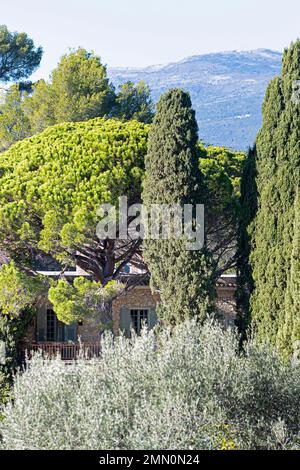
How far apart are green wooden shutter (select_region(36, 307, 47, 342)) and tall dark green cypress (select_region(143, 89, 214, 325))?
16.5 feet

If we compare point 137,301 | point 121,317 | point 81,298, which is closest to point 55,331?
point 121,317

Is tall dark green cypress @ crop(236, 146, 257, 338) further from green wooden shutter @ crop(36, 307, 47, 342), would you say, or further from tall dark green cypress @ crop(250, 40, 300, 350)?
green wooden shutter @ crop(36, 307, 47, 342)

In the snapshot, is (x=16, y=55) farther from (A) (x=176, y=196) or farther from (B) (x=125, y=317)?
(A) (x=176, y=196)

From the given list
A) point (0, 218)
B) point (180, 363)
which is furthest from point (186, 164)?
point (180, 363)

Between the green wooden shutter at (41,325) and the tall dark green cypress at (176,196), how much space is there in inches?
198

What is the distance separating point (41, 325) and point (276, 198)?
29.1ft

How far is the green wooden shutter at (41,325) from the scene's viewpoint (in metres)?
26.8

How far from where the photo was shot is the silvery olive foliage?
1320 centimetres

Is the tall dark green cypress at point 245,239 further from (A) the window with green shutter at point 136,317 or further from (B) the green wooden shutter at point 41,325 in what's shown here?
Result: (B) the green wooden shutter at point 41,325

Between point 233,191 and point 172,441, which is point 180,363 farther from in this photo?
point 233,191

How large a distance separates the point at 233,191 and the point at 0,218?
6.50 meters

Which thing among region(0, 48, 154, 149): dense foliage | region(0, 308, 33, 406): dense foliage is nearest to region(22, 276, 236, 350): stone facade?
region(0, 308, 33, 406): dense foliage

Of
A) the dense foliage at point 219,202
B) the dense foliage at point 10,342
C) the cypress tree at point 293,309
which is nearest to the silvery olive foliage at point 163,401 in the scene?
the cypress tree at point 293,309

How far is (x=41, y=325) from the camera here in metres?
27.0
